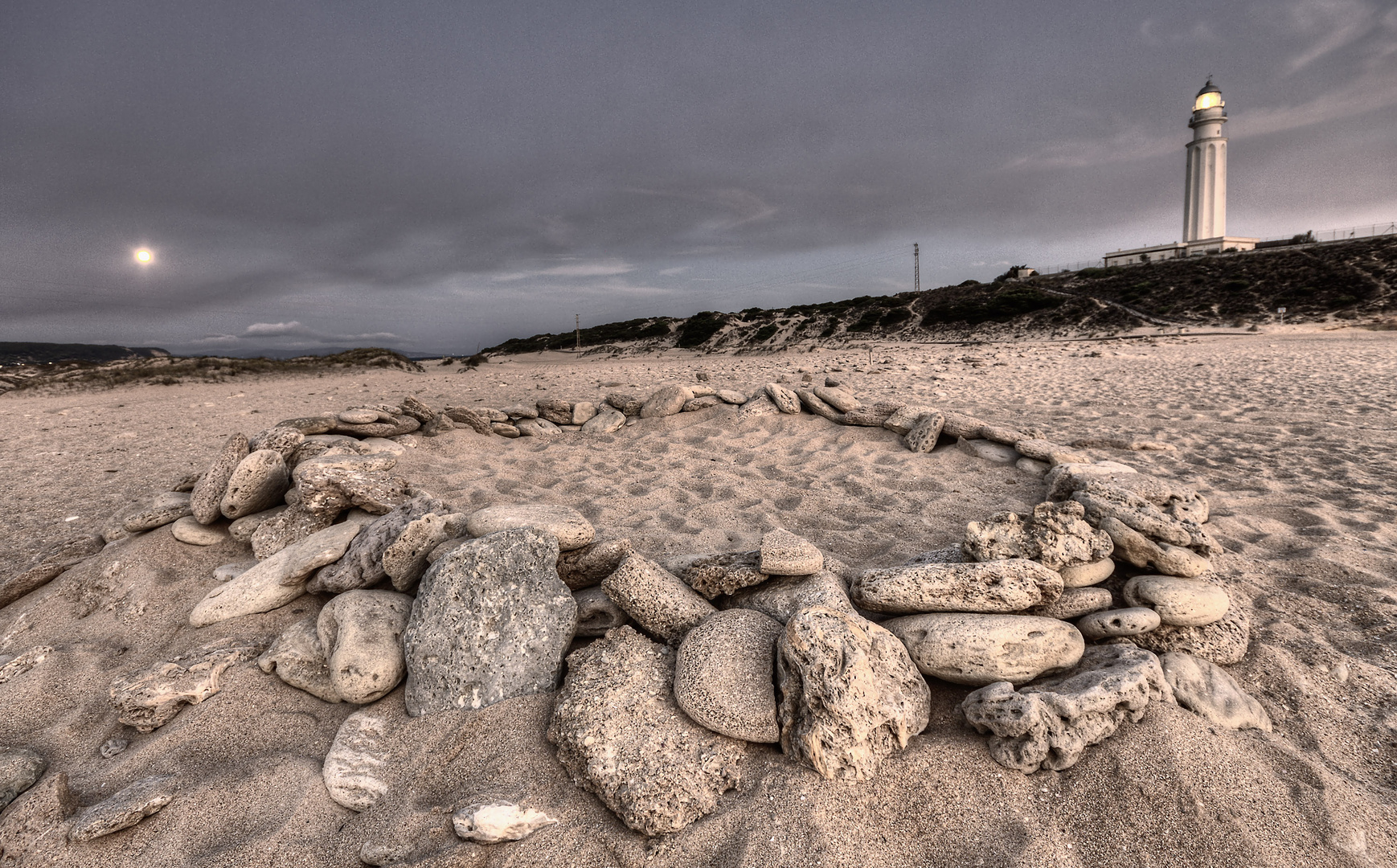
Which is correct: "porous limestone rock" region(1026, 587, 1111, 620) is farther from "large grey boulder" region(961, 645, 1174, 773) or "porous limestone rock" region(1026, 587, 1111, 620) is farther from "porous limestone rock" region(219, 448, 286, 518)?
"porous limestone rock" region(219, 448, 286, 518)

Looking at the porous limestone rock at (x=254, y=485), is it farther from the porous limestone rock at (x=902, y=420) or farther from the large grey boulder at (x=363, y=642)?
the porous limestone rock at (x=902, y=420)

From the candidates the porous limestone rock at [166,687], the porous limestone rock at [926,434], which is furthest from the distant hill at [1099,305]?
the porous limestone rock at [166,687]

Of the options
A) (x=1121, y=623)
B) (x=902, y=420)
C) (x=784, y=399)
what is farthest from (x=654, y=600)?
(x=784, y=399)

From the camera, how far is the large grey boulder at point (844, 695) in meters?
2.29

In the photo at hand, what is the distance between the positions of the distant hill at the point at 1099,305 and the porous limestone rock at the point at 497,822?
33.3m

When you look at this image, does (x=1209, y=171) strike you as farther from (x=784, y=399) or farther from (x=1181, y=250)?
(x=784, y=399)

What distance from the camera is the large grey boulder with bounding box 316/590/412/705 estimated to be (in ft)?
9.30

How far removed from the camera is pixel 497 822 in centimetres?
212

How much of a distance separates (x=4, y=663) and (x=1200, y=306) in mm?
40352

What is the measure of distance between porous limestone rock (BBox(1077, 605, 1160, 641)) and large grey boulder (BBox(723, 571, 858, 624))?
1.18 m

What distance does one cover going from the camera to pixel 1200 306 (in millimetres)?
29484

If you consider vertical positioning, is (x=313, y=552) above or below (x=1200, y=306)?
below

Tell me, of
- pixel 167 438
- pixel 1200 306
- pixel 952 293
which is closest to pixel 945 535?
pixel 167 438

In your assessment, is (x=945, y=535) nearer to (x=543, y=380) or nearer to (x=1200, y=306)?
(x=543, y=380)
